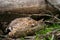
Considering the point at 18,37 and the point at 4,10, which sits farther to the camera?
the point at 4,10

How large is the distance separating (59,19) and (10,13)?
0.79 metres

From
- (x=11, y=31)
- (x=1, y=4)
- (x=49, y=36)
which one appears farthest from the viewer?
(x=1, y=4)

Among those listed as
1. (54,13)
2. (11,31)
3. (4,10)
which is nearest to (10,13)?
(4,10)

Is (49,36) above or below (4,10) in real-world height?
below

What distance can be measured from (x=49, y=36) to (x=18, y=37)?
447 millimetres

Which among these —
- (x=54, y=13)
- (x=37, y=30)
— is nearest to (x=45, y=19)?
(x=54, y=13)

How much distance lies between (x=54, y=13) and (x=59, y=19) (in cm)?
24

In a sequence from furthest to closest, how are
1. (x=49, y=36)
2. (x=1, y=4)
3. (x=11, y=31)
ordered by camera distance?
(x=1, y=4)
(x=11, y=31)
(x=49, y=36)

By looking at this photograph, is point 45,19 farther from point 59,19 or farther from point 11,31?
point 11,31

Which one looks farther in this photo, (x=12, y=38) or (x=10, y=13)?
(x=10, y=13)

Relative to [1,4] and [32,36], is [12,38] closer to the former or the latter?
[32,36]

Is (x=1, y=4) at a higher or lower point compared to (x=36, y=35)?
higher

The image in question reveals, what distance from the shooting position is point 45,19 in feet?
11.4

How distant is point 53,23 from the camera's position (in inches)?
129
